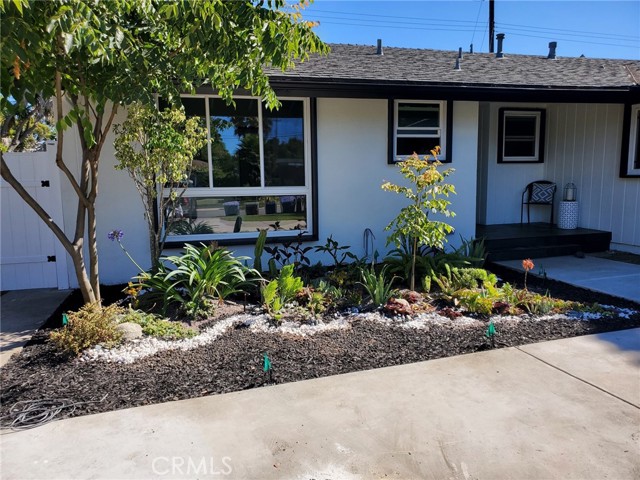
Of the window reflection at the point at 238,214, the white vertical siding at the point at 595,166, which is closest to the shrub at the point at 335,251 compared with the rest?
the window reflection at the point at 238,214

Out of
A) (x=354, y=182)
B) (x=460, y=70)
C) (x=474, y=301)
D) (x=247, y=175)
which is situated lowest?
(x=474, y=301)

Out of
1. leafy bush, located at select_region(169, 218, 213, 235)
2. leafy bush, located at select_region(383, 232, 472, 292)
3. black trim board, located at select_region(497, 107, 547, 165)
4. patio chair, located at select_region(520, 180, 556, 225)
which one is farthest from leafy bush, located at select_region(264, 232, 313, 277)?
patio chair, located at select_region(520, 180, 556, 225)

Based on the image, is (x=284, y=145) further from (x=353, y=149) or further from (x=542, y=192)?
(x=542, y=192)

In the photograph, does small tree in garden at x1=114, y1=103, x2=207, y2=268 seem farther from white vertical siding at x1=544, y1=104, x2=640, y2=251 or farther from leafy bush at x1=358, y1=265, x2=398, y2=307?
white vertical siding at x1=544, y1=104, x2=640, y2=251

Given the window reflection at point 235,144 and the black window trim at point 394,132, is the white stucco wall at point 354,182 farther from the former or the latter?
the window reflection at point 235,144

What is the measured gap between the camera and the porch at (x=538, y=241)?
312 inches

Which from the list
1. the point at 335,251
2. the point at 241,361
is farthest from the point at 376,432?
the point at 335,251

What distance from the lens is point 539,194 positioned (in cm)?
970

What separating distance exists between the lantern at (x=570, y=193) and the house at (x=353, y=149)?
305 mm

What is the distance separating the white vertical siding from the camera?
841 cm

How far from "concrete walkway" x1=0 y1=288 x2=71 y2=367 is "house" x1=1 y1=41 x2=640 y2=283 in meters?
0.56

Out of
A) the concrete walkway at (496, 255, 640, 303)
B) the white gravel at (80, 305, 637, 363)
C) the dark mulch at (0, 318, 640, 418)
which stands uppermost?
the concrete walkway at (496, 255, 640, 303)

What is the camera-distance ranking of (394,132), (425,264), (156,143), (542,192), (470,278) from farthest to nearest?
(542,192), (394,132), (425,264), (470,278), (156,143)

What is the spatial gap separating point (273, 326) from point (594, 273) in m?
5.24
